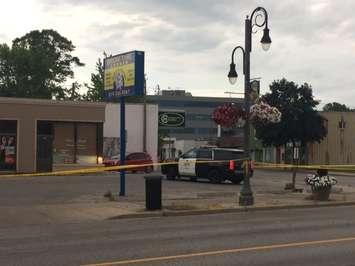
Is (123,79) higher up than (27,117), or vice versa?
(123,79)

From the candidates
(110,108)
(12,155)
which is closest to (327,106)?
(110,108)

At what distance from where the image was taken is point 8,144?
40.5 meters

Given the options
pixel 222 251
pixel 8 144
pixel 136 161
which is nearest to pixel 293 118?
pixel 136 161

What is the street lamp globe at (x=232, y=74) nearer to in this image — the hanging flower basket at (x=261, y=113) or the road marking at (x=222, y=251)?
the hanging flower basket at (x=261, y=113)

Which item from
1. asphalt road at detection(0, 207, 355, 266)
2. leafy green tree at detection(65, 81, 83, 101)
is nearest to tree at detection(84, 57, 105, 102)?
leafy green tree at detection(65, 81, 83, 101)

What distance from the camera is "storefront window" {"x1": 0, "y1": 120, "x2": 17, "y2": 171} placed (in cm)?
4038

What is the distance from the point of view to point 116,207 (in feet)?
63.7

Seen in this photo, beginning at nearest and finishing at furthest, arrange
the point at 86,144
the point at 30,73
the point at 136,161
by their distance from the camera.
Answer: the point at 136,161
the point at 86,144
the point at 30,73

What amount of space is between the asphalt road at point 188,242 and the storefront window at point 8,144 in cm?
2470

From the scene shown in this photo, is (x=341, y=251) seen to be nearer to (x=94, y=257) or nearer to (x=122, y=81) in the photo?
(x=94, y=257)

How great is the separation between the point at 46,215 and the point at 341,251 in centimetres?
863

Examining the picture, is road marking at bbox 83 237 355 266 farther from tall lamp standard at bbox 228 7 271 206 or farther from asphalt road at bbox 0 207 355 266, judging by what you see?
tall lamp standard at bbox 228 7 271 206

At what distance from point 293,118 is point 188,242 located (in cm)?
5142

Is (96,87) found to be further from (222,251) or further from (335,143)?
(222,251)
